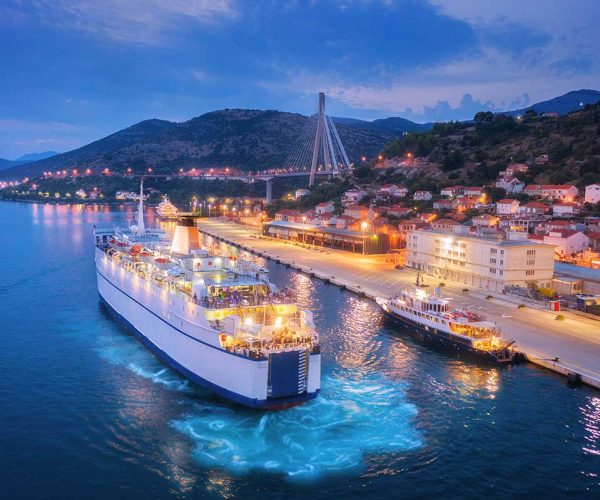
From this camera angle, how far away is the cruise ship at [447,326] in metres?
25.2

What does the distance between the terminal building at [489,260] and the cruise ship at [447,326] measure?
30.1ft

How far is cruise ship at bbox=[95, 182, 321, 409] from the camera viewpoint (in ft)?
62.7

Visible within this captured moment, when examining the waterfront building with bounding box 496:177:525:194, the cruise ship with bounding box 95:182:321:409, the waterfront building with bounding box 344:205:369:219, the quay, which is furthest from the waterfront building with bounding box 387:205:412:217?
the cruise ship with bounding box 95:182:321:409

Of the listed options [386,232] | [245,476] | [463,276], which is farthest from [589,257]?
[245,476]

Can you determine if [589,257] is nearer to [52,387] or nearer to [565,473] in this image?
[565,473]

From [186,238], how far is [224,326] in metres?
11.2

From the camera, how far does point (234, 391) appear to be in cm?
1953

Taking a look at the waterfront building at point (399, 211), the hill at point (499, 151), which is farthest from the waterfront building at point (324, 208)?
the hill at point (499, 151)

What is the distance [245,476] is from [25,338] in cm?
1797

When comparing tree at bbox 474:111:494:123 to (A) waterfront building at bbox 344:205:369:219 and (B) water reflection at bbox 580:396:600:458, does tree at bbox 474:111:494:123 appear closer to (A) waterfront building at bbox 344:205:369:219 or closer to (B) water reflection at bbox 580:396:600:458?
(A) waterfront building at bbox 344:205:369:219

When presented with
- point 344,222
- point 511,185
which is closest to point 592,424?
point 344,222

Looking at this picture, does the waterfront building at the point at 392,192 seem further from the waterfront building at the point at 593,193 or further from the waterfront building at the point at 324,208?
the waterfront building at the point at 593,193

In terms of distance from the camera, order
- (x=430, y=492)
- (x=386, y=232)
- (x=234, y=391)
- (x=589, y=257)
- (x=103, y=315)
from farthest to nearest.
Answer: (x=386, y=232) < (x=589, y=257) < (x=103, y=315) < (x=234, y=391) < (x=430, y=492)

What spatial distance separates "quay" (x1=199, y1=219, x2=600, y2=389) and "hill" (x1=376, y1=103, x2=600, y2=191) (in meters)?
34.4
